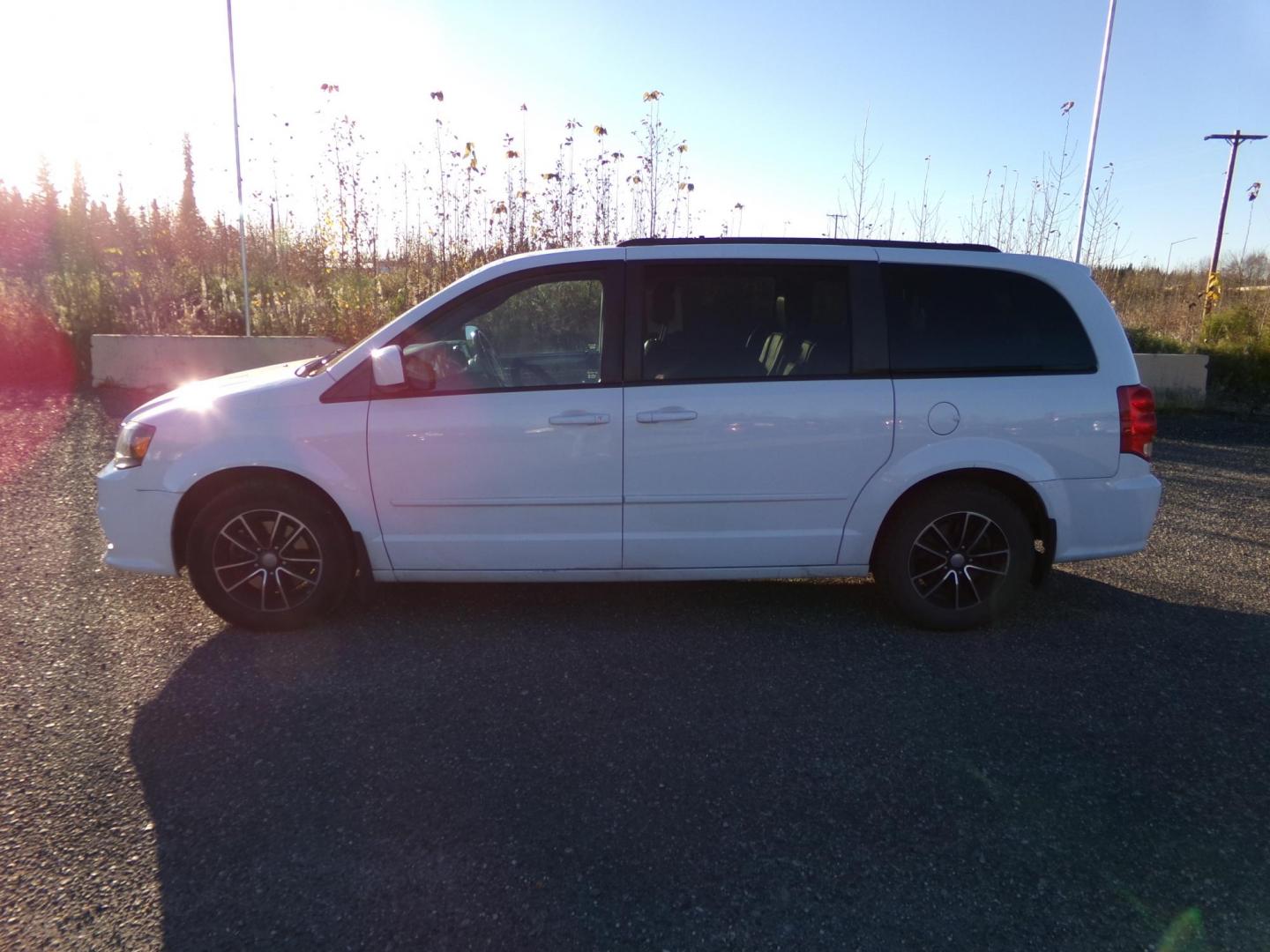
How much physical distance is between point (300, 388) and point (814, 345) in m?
2.53

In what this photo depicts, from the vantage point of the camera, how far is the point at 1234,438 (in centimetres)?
1056

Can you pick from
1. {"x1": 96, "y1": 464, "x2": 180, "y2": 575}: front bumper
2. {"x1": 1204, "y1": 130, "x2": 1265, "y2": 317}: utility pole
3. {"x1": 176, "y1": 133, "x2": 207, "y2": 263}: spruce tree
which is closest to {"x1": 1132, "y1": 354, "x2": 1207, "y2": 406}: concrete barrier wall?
{"x1": 1204, "y1": 130, "x2": 1265, "y2": 317}: utility pole

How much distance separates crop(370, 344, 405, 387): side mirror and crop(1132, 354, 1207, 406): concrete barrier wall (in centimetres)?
1123

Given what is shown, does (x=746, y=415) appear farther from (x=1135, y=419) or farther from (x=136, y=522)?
(x=136, y=522)

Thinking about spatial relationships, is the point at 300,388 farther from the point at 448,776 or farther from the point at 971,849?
the point at 971,849

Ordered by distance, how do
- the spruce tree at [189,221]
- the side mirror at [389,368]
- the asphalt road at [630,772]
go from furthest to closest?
the spruce tree at [189,221]
the side mirror at [389,368]
the asphalt road at [630,772]

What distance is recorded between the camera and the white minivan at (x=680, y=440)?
4.38m

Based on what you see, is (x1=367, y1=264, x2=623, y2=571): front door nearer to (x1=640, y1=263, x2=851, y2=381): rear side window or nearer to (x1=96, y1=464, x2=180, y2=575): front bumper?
(x1=640, y1=263, x2=851, y2=381): rear side window

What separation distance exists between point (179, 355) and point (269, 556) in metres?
8.46

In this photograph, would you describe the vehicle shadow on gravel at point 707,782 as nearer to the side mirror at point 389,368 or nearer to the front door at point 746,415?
the front door at point 746,415

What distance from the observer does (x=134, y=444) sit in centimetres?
443

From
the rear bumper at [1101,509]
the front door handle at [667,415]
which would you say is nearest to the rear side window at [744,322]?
the front door handle at [667,415]

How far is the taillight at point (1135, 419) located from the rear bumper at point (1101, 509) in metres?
0.06

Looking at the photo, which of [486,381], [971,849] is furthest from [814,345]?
[971,849]
